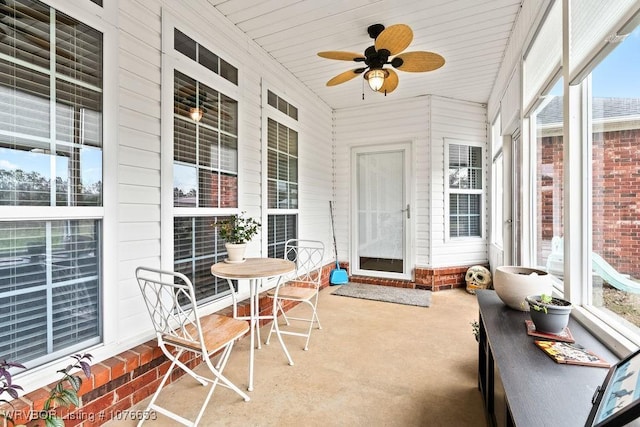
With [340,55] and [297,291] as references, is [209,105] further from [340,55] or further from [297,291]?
[297,291]

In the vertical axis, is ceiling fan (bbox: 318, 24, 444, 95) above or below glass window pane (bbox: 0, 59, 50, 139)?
above

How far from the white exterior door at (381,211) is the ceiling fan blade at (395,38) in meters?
2.50

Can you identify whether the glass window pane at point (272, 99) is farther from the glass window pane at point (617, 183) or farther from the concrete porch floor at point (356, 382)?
the glass window pane at point (617, 183)

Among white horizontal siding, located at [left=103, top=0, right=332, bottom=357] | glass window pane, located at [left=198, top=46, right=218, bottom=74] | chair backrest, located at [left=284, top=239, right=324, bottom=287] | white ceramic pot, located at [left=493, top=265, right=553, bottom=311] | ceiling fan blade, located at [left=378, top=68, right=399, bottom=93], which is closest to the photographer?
white ceramic pot, located at [left=493, top=265, right=553, bottom=311]

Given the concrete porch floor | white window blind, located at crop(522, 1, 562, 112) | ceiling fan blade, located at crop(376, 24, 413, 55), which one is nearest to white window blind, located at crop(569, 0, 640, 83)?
white window blind, located at crop(522, 1, 562, 112)

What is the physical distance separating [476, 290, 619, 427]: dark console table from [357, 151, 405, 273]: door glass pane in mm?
3432

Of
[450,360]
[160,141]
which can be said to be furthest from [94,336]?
[450,360]

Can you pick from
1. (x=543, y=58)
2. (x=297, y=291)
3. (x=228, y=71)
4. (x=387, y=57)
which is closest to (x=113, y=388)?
(x=297, y=291)

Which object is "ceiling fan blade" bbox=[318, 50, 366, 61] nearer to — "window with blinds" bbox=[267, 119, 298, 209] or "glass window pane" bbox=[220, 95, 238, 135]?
"glass window pane" bbox=[220, 95, 238, 135]

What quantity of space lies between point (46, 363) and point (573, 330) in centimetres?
271

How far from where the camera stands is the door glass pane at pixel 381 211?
5043 millimetres

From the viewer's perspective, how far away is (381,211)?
5184 millimetres

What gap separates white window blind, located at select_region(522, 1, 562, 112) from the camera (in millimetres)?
2025

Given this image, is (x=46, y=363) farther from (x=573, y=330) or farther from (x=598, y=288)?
(x=598, y=288)
